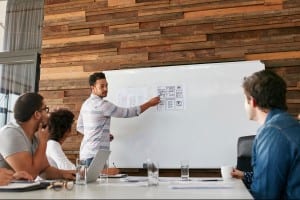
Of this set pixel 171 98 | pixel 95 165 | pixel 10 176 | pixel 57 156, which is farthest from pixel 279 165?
pixel 171 98

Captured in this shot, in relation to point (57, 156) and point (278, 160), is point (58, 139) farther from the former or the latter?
point (278, 160)

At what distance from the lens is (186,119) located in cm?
328

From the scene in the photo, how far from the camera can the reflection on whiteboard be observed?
3.33m

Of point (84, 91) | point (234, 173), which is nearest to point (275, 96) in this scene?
point (234, 173)

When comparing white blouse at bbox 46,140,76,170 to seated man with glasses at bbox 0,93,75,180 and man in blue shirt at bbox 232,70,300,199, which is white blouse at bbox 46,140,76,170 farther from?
man in blue shirt at bbox 232,70,300,199

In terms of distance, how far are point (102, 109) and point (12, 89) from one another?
1843mm

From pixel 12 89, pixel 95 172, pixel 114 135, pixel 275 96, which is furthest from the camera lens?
pixel 12 89

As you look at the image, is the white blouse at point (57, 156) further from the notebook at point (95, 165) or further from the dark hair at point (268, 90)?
the dark hair at point (268, 90)

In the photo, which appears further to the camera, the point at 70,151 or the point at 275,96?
the point at 70,151

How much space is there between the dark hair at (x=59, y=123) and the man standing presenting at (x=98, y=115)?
0.57m

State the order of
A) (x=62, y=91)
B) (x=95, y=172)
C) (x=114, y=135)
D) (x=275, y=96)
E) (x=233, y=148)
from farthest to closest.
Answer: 1. (x=62, y=91)
2. (x=114, y=135)
3. (x=233, y=148)
4. (x=95, y=172)
5. (x=275, y=96)

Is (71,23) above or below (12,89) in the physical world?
above

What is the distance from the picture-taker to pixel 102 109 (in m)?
3.15

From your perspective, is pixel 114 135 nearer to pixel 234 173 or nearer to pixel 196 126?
pixel 196 126
